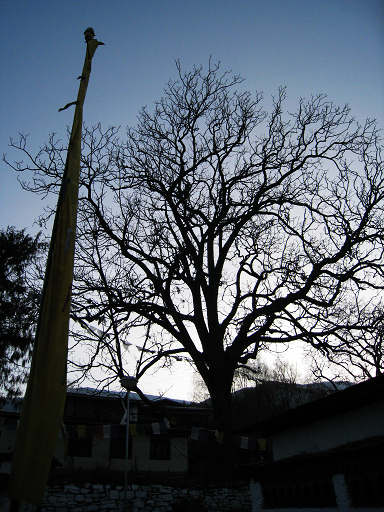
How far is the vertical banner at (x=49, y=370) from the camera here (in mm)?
3531

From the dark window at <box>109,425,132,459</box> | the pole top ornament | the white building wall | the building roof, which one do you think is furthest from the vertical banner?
the dark window at <box>109,425,132,459</box>

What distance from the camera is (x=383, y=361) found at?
49.6 feet

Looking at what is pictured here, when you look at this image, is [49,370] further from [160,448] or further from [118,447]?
[160,448]

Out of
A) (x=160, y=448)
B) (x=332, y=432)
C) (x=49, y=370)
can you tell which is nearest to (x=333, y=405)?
(x=332, y=432)

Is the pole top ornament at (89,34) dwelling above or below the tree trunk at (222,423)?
above

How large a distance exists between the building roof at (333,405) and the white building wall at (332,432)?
0.10 meters

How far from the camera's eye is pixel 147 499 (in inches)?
440

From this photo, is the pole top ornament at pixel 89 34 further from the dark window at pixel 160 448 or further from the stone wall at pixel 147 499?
the dark window at pixel 160 448

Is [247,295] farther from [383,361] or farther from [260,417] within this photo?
[260,417]

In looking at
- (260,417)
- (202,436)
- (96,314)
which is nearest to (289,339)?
(202,436)

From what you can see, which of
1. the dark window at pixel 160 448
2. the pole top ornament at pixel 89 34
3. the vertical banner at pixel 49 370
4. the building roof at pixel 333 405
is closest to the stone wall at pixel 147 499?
the building roof at pixel 333 405

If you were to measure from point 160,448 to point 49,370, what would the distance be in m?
19.8

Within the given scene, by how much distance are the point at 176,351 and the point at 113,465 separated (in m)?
12.7

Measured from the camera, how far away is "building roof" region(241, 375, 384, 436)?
20.8 feet
